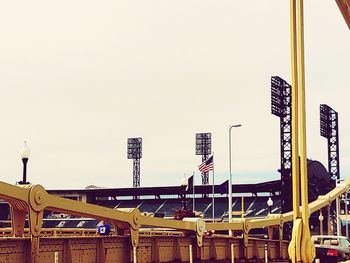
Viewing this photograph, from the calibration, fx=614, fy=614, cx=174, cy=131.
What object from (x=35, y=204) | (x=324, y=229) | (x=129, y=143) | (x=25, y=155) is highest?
(x=129, y=143)

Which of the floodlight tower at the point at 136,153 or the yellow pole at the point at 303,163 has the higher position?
the floodlight tower at the point at 136,153

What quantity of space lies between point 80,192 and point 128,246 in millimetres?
73264

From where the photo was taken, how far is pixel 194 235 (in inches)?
1020

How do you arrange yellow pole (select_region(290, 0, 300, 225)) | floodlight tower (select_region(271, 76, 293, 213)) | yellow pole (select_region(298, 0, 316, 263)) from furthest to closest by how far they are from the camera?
1. floodlight tower (select_region(271, 76, 293, 213))
2. yellow pole (select_region(290, 0, 300, 225))
3. yellow pole (select_region(298, 0, 316, 263))

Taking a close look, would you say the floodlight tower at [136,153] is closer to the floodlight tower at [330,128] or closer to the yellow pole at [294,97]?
the floodlight tower at [330,128]

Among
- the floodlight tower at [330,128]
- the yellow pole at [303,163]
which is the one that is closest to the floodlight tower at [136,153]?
the floodlight tower at [330,128]

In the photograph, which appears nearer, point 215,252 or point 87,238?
point 87,238

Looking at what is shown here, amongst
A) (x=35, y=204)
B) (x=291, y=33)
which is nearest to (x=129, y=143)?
(x=35, y=204)

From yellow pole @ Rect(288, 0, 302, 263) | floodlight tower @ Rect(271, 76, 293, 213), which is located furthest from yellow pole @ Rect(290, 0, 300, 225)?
floodlight tower @ Rect(271, 76, 293, 213)

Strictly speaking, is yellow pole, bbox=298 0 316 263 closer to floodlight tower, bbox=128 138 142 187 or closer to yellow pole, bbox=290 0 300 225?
yellow pole, bbox=290 0 300 225

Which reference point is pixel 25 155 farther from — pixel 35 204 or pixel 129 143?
pixel 129 143

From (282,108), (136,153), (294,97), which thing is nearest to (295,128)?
(294,97)

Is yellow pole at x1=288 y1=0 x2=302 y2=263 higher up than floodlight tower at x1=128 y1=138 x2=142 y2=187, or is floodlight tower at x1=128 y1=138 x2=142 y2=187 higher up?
floodlight tower at x1=128 y1=138 x2=142 y2=187

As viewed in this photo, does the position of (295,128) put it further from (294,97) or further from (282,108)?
(282,108)
